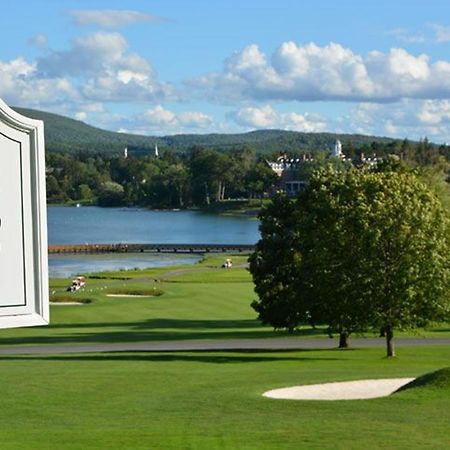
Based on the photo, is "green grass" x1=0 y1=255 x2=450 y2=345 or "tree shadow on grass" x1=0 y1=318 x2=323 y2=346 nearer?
"tree shadow on grass" x1=0 y1=318 x2=323 y2=346

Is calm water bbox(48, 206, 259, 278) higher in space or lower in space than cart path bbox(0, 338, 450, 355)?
lower

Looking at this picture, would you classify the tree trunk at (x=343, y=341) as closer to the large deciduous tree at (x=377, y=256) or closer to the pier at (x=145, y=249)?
the large deciduous tree at (x=377, y=256)

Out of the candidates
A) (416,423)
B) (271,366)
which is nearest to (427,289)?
(271,366)

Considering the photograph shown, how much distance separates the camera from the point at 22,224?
8.83 feet

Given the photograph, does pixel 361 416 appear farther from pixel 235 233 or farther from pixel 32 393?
pixel 235 233

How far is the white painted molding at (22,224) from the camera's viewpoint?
263 cm

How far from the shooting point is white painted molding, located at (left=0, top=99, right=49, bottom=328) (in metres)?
2.63

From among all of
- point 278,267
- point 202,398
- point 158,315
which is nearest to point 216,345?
point 278,267

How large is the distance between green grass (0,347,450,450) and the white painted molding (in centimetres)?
1426

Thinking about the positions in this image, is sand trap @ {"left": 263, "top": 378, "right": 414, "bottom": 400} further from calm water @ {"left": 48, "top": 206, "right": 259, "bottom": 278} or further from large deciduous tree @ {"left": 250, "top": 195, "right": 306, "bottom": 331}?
calm water @ {"left": 48, "top": 206, "right": 259, "bottom": 278}

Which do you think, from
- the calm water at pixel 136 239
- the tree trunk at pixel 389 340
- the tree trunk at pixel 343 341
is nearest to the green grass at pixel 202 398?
the tree trunk at pixel 389 340

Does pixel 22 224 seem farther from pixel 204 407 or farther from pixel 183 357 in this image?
pixel 183 357

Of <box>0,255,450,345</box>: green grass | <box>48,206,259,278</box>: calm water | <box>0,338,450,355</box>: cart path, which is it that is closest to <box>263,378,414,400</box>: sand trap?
<box>0,338,450,355</box>: cart path

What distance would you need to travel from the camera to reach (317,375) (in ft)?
98.2
